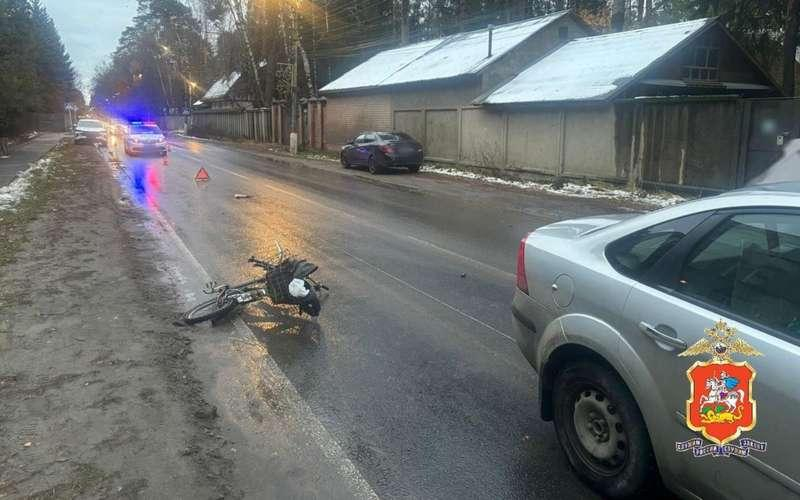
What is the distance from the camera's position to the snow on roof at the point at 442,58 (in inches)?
981

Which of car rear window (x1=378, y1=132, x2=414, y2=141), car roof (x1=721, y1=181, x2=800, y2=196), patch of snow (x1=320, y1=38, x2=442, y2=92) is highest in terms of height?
patch of snow (x1=320, y1=38, x2=442, y2=92)

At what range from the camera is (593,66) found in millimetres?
20531

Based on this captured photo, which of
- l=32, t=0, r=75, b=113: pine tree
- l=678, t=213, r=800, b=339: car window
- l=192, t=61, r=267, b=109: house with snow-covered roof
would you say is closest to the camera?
l=678, t=213, r=800, b=339: car window

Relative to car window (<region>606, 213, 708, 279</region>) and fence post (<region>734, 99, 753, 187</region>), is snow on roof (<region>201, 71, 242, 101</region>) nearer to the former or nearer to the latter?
fence post (<region>734, 99, 753, 187</region>)

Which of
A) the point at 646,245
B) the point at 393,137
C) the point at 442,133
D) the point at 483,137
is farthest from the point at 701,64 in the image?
the point at 646,245

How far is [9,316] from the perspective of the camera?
6027mm

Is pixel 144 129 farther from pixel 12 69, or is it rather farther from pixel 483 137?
pixel 483 137

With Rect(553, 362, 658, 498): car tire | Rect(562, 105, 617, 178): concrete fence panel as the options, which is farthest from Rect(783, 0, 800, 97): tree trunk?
Rect(553, 362, 658, 498): car tire

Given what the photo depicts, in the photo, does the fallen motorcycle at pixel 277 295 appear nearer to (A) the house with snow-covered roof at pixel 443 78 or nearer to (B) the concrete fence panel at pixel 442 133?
(A) the house with snow-covered roof at pixel 443 78

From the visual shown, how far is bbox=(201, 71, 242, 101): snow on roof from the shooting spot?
65562 mm

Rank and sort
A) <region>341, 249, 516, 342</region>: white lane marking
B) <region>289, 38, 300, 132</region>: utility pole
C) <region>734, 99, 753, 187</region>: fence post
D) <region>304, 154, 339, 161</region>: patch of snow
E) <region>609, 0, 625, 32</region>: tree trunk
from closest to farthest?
<region>341, 249, 516, 342</region>: white lane marking
<region>734, 99, 753, 187</region>: fence post
<region>304, 154, 339, 161</region>: patch of snow
<region>609, 0, 625, 32</region>: tree trunk
<region>289, 38, 300, 132</region>: utility pole

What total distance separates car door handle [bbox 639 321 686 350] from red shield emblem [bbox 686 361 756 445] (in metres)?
0.10

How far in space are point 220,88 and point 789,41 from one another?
2393 inches

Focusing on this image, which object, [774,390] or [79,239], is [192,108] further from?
[774,390]
